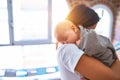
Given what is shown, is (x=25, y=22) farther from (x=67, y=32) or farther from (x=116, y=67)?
(x=116, y=67)

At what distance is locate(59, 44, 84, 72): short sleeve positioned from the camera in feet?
2.50

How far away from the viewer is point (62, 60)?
811mm

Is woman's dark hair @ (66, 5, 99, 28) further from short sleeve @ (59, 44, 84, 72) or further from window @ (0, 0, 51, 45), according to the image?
window @ (0, 0, 51, 45)

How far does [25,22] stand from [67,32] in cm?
232

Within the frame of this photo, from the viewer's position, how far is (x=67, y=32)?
0.86 m

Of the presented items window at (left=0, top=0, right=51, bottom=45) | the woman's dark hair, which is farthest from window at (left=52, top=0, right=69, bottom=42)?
the woman's dark hair

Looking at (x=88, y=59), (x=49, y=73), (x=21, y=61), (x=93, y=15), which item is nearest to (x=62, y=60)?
(x=88, y=59)

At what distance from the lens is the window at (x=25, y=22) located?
297 cm

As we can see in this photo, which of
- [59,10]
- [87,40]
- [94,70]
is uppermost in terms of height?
[59,10]

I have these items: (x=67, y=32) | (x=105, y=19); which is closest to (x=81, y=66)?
(x=67, y=32)

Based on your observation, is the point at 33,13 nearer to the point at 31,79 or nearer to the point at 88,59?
the point at 31,79

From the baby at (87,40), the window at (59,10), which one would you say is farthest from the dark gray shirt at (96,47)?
the window at (59,10)

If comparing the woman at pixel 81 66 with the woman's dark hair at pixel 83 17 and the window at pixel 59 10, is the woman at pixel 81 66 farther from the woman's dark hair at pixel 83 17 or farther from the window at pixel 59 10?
the window at pixel 59 10

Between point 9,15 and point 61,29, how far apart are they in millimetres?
2230
